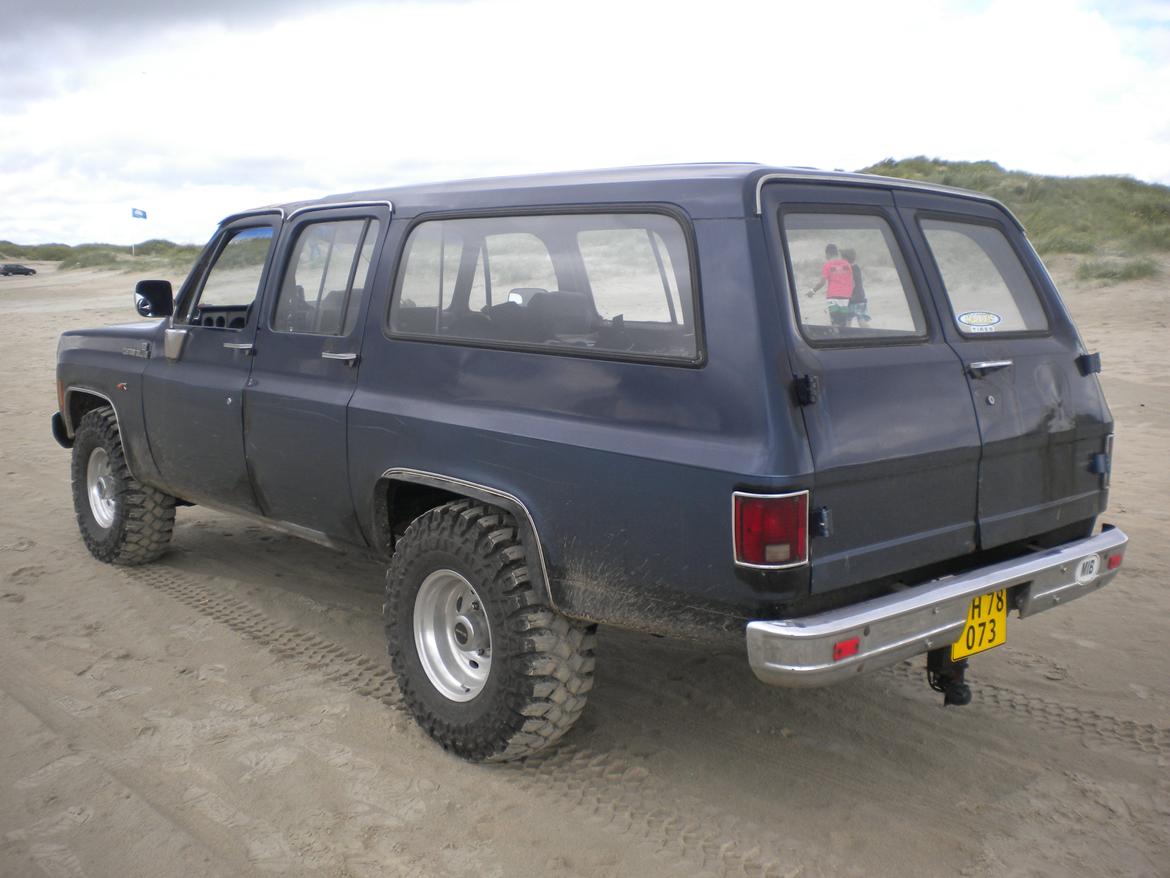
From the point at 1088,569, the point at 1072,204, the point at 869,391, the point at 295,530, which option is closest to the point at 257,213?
the point at 295,530

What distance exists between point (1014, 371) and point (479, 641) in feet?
6.58

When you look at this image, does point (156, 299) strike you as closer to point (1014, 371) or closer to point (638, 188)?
point (638, 188)

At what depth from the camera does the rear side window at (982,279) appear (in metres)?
3.42

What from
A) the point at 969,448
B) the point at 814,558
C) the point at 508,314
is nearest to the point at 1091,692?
the point at 969,448

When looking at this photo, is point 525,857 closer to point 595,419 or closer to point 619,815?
point 619,815

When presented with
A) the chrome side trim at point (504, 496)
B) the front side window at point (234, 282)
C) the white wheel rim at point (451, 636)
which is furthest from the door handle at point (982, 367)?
the front side window at point (234, 282)

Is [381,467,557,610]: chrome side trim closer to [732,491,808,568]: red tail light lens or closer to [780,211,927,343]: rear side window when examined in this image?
[732,491,808,568]: red tail light lens

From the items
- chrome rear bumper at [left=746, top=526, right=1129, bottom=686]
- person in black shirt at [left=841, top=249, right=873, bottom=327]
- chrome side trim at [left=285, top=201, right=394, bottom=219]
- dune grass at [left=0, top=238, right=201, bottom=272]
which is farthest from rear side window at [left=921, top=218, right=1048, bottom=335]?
dune grass at [left=0, top=238, right=201, bottom=272]

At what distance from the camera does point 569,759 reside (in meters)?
3.54

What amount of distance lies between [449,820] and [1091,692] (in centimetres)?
251

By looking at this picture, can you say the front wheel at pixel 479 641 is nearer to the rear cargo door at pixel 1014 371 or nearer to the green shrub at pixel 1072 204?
the rear cargo door at pixel 1014 371

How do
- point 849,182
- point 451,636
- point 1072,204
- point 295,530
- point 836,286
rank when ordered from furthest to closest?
1. point 1072,204
2. point 295,530
3. point 451,636
4. point 849,182
5. point 836,286

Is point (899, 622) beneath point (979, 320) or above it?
beneath

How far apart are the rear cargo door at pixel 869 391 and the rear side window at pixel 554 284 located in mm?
344
